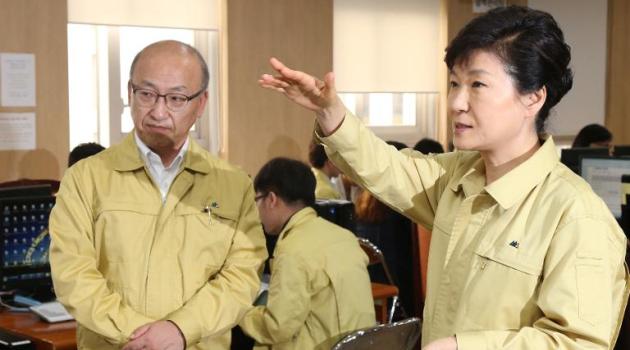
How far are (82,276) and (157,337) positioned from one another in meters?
0.23

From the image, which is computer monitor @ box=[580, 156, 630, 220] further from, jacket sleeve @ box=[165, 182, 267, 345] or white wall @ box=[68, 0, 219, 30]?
jacket sleeve @ box=[165, 182, 267, 345]

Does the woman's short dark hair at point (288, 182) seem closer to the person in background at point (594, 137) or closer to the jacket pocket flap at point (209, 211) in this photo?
the jacket pocket flap at point (209, 211)

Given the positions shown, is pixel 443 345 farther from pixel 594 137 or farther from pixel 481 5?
pixel 481 5

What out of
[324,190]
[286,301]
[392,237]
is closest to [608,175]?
[392,237]

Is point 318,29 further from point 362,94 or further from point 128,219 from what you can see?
point 128,219

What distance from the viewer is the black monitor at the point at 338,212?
177 inches

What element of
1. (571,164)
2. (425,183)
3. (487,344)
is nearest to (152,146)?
Answer: (425,183)

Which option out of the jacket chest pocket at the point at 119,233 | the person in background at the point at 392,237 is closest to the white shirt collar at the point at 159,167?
the jacket chest pocket at the point at 119,233

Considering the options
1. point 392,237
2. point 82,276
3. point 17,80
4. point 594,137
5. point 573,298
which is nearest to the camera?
point 573,298

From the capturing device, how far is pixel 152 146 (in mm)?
2379

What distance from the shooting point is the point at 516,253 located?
59.9 inches

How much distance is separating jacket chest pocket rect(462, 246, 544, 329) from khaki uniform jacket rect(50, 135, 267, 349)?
0.93 m

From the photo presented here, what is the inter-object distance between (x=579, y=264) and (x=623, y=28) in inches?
336

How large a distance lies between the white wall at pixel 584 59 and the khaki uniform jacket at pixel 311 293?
19.8 feet
